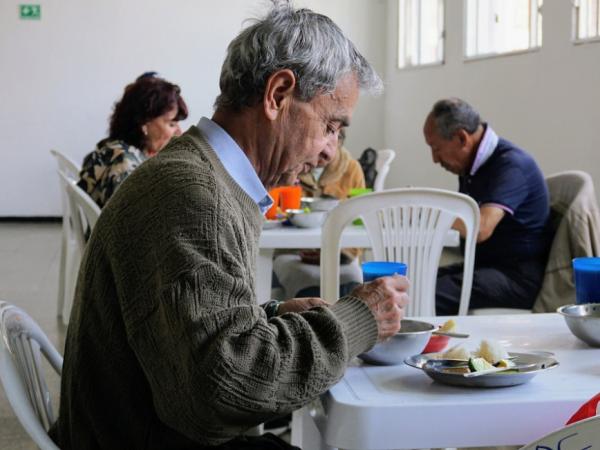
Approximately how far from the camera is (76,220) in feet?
13.5

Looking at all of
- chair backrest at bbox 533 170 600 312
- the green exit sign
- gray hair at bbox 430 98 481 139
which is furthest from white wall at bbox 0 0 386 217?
chair backrest at bbox 533 170 600 312

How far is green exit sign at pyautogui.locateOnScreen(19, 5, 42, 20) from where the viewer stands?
907 cm

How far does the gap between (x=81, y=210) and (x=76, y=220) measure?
0.47 m

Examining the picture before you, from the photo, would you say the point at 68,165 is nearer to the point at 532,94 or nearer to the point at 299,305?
the point at 532,94

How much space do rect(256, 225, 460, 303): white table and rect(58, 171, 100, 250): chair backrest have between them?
583 mm

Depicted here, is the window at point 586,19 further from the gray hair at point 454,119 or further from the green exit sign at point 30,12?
the green exit sign at point 30,12

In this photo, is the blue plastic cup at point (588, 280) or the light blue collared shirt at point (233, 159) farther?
the blue plastic cup at point (588, 280)

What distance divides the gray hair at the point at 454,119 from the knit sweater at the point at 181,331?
90.7 inches

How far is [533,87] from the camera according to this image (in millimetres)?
5801

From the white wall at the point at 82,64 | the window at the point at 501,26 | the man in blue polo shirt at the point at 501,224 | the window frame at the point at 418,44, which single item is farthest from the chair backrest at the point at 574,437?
the white wall at the point at 82,64

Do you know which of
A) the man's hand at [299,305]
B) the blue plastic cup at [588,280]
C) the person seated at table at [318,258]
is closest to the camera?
the man's hand at [299,305]

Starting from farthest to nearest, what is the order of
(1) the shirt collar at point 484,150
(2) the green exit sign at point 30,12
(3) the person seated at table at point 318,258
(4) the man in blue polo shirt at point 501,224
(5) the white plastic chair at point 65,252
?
1. (2) the green exit sign at point 30,12
2. (5) the white plastic chair at point 65,252
3. (3) the person seated at table at point 318,258
4. (1) the shirt collar at point 484,150
5. (4) the man in blue polo shirt at point 501,224

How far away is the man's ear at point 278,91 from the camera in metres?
1.49

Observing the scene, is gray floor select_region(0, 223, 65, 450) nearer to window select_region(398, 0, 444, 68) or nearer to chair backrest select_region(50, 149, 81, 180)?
chair backrest select_region(50, 149, 81, 180)
